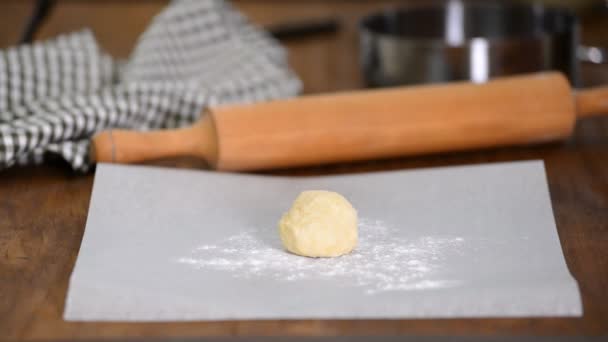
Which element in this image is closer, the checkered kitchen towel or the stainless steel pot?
the checkered kitchen towel

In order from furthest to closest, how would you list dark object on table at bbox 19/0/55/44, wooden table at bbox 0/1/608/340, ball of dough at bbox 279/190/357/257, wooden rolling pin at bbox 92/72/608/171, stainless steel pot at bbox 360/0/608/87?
dark object on table at bbox 19/0/55/44
stainless steel pot at bbox 360/0/608/87
wooden rolling pin at bbox 92/72/608/171
ball of dough at bbox 279/190/357/257
wooden table at bbox 0/1/608/340

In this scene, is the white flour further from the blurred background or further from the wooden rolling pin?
the blurred background

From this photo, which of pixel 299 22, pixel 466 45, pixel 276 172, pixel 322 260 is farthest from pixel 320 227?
pixel 299 22

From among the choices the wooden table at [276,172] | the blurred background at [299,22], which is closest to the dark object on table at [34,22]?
the blurred background at [299,22]

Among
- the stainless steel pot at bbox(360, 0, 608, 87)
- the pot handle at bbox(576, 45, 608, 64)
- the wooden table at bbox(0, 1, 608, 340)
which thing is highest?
the stainless steel pot at bbox(360, 0, 608, 87)

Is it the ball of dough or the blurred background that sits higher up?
the ball of dough

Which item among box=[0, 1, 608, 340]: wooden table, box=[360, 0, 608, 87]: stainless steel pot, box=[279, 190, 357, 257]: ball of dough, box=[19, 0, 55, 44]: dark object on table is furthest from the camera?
box=[19, 0, 55, 44]: dark object on table

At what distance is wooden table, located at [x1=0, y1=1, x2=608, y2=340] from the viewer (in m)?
0.73

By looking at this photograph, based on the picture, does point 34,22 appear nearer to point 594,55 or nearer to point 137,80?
point 137,80

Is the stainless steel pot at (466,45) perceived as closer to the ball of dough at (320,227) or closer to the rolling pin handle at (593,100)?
the rolling pin handle at (593,100)

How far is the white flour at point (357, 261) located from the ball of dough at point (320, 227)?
0.01 metres

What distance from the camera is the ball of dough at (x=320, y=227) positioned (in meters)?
0.88

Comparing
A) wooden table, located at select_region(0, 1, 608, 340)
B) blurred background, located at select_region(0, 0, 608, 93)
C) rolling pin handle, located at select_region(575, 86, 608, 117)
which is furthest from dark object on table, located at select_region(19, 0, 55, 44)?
rolling pin handle, located at select_region(575, 86, 608, 117)

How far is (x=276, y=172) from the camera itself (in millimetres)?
1156
